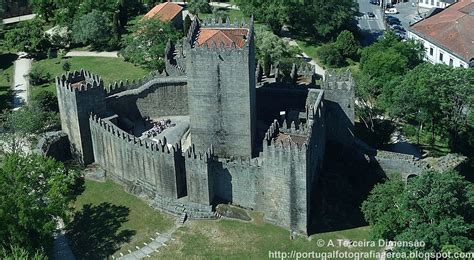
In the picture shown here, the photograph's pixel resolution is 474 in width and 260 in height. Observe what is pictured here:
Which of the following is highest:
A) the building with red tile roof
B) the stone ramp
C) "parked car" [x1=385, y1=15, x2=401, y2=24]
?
the building with red tile roof

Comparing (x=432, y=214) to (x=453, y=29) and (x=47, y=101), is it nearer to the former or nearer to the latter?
(x=47, y=101)

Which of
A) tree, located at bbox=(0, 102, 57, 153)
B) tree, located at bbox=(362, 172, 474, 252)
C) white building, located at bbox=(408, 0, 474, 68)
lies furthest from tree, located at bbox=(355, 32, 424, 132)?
tree, located at bbox=(0, 102, 57, 153)

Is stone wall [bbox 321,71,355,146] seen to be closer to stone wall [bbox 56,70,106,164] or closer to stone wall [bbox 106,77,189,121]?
stone wall [bbox 106,77,189,121]

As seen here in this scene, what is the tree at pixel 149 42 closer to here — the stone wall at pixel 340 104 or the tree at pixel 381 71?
the tree at pixel 381 71

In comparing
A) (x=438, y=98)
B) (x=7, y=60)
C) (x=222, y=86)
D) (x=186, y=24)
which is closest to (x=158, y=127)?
(x=222, y=86)

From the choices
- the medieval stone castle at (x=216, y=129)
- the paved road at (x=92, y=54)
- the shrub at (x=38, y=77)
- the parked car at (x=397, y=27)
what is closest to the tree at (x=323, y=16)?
the parked car at (x=397, y=27)
